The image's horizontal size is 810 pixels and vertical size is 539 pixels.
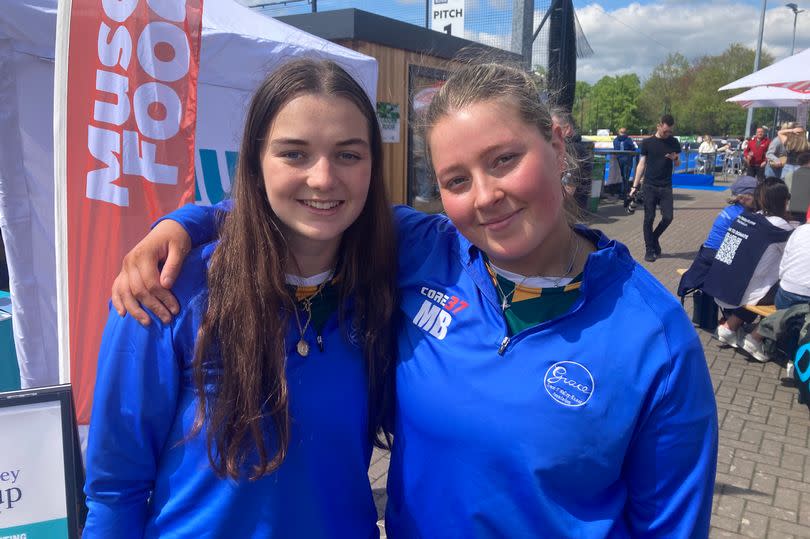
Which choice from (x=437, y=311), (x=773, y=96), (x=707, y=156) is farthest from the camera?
(x=707, y=156)

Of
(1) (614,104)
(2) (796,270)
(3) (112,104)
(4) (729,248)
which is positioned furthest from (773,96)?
(1) (614,104)

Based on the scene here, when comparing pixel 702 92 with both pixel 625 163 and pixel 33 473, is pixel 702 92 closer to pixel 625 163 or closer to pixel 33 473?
pixel 625 163

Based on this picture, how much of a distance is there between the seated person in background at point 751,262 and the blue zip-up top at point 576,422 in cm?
471

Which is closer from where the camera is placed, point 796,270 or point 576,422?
point 576,422

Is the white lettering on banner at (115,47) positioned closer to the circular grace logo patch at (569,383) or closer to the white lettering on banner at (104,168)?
the white lettering on banner at (104,168)

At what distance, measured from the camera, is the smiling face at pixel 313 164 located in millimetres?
1384

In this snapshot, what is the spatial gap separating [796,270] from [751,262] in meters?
0.56

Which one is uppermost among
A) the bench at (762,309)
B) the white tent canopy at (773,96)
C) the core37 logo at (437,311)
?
the white tent canopy at (773,96)

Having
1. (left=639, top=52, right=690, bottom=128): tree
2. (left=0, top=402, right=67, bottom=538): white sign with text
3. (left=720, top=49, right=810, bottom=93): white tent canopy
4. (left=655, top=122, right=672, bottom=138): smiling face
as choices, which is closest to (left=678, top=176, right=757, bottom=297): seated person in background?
(left=720, top=49, right=810, bottom=93): white tent canopy

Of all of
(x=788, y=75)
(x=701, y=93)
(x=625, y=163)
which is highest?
(x=701, y=93)

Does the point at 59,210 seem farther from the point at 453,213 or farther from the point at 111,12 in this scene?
the point at 453,213

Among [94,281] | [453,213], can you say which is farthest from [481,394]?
[94,281]

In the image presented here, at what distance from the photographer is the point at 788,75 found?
291 inches

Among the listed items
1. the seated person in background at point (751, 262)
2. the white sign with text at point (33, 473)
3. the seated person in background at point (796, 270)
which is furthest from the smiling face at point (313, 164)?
the seated person in background at point (751, 262)
